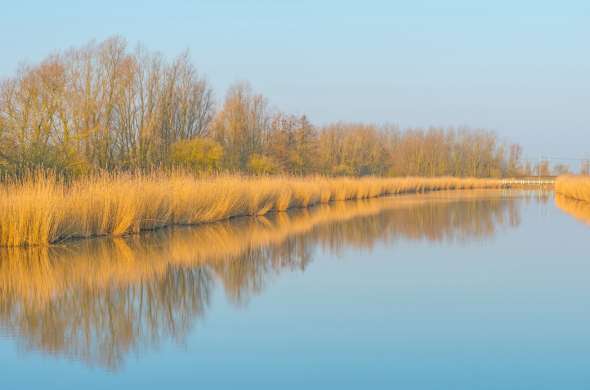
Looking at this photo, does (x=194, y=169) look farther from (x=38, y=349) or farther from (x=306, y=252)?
(x=38, y=349)

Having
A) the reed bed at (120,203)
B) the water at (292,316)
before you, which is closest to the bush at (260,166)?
the reed bed at (120,203)

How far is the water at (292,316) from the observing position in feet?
11.6

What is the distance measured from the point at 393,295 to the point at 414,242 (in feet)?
14.4

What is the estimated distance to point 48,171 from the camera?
12148 mm

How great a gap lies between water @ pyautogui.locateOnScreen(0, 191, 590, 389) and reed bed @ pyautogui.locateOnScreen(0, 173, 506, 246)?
55 cm

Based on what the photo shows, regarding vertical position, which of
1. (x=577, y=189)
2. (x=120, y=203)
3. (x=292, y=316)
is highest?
(x=120, y=203)

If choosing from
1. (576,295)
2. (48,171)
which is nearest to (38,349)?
(576,295)

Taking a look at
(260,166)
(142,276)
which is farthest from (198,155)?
(142,276)

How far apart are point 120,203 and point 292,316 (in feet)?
20.6

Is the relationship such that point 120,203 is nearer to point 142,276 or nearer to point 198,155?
point 142,276

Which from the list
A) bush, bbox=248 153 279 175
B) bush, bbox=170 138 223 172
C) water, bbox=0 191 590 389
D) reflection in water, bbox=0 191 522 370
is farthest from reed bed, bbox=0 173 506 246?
bush, bbox=248 153 279 175

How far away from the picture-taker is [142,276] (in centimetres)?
650

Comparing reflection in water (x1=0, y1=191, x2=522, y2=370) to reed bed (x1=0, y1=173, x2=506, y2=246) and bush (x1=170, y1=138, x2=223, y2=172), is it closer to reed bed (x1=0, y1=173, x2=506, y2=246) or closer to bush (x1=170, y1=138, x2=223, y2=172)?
reed bed (x1=0, y1=173, x2=506, y2=246)

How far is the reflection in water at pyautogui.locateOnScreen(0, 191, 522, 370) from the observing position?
4.33 meters
